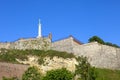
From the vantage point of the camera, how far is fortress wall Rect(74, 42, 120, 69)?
87500 mm

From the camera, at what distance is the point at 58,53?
282 ft

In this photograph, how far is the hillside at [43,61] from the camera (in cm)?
8169

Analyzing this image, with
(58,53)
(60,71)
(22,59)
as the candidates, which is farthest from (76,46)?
(60,71)

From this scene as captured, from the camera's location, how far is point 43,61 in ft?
275

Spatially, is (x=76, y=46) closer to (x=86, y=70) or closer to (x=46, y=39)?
(x=46, y=39)

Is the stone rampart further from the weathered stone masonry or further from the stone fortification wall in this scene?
the stone fortification wall

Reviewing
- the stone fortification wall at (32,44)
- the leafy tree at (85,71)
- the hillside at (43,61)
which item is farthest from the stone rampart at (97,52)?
the leafy tree at (85,71)

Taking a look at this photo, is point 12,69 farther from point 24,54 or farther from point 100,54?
point 100,54

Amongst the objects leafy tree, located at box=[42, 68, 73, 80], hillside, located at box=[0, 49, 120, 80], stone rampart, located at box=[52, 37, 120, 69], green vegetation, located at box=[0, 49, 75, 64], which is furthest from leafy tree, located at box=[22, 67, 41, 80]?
stone rampart, located at box=[52, 37, 120, 69]

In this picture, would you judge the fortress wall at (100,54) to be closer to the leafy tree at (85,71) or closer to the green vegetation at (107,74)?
the green vegetation at (107,74)

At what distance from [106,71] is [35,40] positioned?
1421 centimetres

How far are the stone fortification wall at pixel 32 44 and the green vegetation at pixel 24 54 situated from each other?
13.4ft

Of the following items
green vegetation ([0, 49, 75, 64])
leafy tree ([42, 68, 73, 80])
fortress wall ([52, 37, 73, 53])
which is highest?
fortress wall ([52, 37, 73, 53])

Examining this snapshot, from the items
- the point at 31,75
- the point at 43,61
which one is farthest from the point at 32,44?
the point at 31,75
